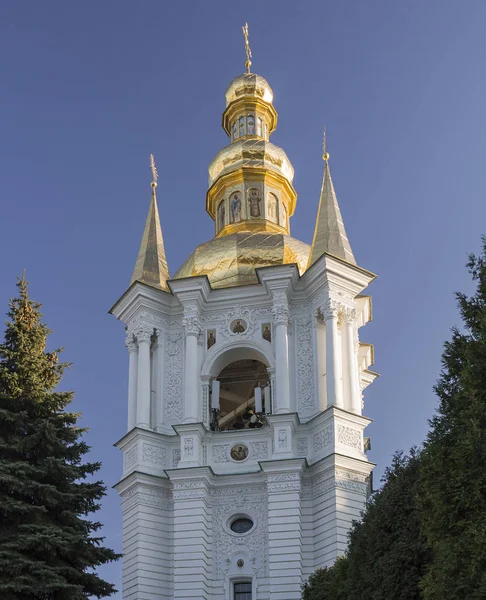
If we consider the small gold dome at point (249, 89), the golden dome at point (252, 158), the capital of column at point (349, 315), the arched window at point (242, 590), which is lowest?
the arched window at point (242, 590)

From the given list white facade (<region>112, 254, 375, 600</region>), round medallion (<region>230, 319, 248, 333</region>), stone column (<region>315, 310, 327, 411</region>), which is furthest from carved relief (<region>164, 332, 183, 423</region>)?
stone column (<region>315, 310, 327, 411</region>)

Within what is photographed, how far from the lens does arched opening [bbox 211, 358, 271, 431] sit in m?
36.4

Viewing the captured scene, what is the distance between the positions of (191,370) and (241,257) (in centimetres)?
464

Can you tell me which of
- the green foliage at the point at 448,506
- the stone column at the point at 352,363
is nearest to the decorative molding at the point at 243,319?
the stone column at the point at 352,363

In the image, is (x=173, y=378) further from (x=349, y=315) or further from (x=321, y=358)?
(x=349, y=315)

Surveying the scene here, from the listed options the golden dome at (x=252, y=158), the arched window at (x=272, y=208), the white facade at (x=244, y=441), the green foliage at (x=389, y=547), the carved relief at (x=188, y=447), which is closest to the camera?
the green foliage at (x=389, y=547)

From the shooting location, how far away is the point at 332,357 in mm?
34906

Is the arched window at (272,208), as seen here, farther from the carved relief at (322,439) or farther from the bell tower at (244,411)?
the carved relief at (322,439)

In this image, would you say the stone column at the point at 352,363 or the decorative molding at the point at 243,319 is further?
the decorative molding at the point at 243,319

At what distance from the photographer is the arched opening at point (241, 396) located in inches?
1435

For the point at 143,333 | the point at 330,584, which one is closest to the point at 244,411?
the point at 143,333

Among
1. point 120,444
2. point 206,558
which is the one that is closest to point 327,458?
point 206,558

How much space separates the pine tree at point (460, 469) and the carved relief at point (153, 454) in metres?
15.0

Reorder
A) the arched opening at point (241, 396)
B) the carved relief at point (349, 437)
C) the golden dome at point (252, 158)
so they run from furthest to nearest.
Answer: the golden dome at point (252, 158) → the arched opening at point (241, 396) → the carved relief at point (349, 437)
